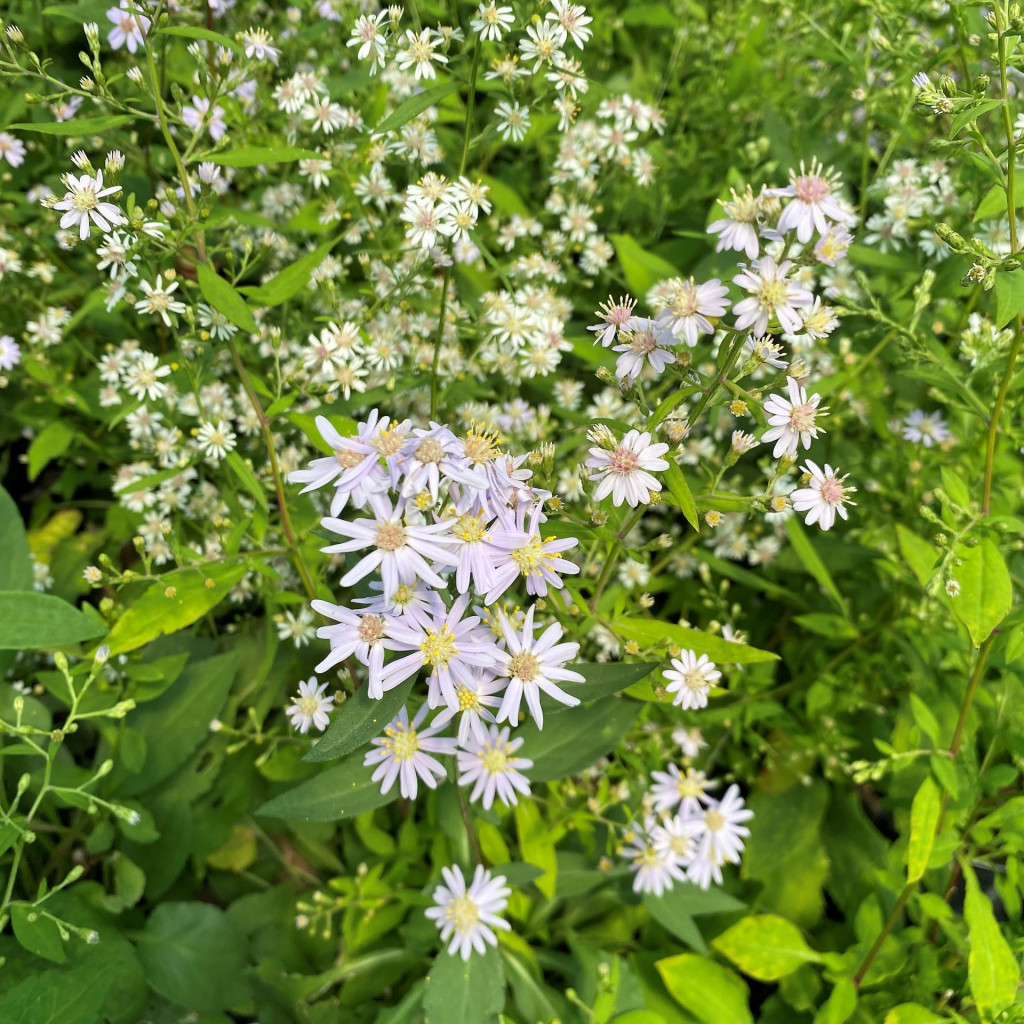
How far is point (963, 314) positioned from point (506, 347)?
1.45 m

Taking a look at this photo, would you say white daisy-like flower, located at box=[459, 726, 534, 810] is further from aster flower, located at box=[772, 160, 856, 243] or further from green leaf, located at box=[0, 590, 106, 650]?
aster flower, located at box=[772, 160, 856, 243]

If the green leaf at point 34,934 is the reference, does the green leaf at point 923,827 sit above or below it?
above

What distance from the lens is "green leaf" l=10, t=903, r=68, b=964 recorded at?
1663 mm

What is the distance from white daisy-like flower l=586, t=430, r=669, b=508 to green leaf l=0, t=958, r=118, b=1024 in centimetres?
166

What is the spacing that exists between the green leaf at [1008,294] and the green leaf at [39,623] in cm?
185

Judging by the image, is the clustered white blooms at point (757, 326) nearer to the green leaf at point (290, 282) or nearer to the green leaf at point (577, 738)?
the green leaf at point (577, 738)

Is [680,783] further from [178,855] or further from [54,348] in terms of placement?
[54,348]

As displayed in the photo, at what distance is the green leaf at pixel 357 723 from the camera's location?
1223mm

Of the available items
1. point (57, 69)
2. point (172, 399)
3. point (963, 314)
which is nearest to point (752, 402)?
point (963, 314)

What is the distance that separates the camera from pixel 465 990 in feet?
6.22

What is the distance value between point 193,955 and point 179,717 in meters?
0.66

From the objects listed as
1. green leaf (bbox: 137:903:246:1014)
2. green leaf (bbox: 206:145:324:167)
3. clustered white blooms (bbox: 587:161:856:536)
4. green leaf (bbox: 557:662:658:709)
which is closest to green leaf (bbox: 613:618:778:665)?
green leaf (bbox: 557:662:658:709)

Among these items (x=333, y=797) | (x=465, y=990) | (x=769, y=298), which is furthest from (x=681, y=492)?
→ (x=465, y=990)

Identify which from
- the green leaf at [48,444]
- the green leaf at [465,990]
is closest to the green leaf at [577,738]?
the green leaf at [465,990]
